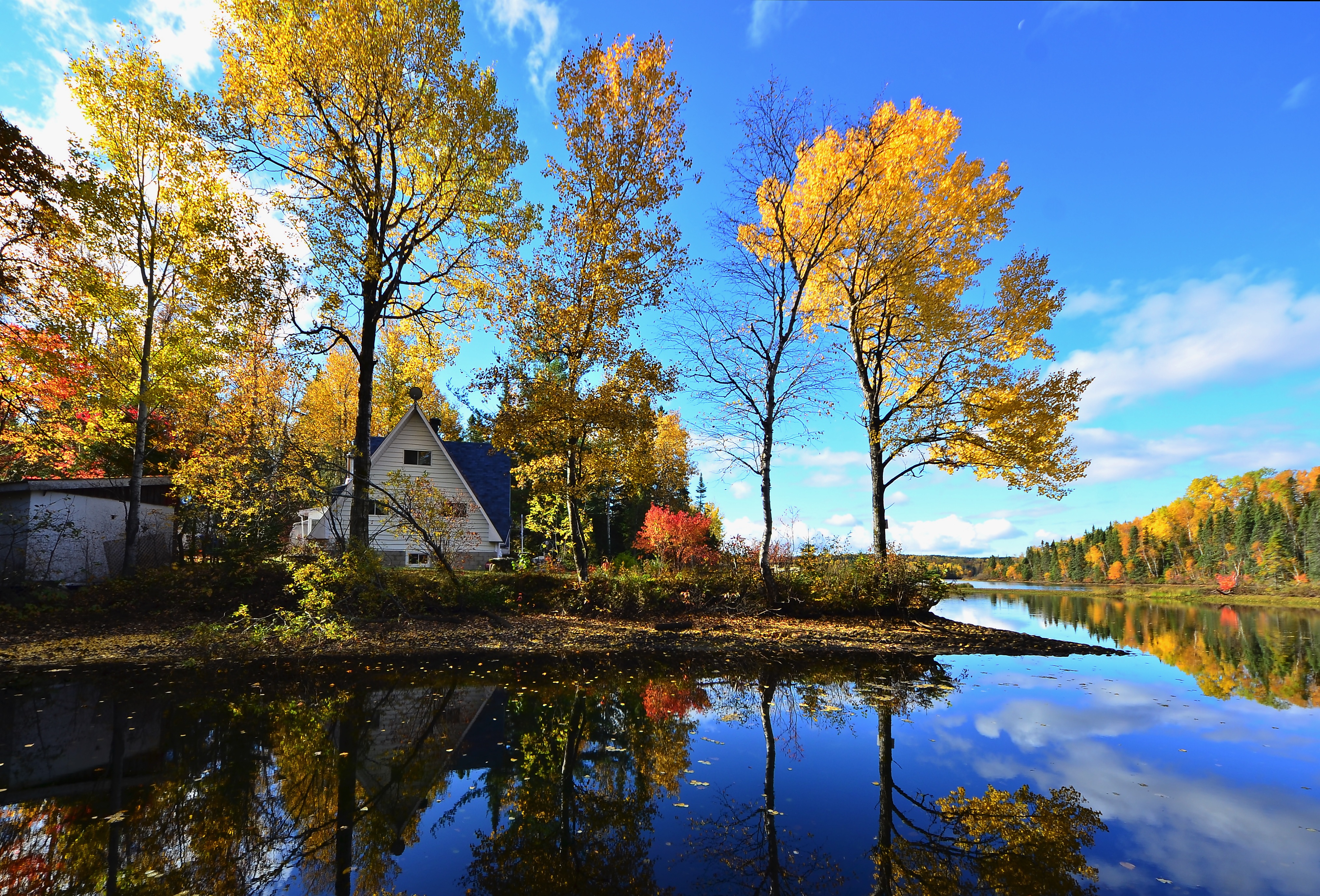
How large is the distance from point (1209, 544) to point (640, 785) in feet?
266

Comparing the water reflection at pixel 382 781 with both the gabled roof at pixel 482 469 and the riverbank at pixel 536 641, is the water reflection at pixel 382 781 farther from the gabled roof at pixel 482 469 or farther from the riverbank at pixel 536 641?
the gabled roof at pixel 482 469

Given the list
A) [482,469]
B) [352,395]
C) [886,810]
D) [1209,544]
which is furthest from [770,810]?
[1209,544]

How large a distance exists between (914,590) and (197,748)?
1439cm

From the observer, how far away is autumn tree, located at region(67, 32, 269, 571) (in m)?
14.6

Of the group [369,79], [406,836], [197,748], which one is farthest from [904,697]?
[369,79]

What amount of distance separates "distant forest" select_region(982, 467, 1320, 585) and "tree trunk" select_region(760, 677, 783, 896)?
63668 mm

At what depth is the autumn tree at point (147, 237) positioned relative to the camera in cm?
1456

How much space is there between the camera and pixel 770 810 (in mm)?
4430

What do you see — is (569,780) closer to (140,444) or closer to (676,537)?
(140,444)

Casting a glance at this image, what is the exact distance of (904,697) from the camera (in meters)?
7.94

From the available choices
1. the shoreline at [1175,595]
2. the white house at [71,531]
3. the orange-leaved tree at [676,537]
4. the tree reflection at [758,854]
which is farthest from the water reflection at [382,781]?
the shoreline at [1175,595]

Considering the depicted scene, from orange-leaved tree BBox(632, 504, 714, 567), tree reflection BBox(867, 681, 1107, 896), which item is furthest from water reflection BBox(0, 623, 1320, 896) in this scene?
orange-leaved tree BBox(632, 504, 714, 567)

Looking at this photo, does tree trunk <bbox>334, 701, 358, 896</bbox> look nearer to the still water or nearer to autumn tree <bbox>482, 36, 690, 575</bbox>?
the still water

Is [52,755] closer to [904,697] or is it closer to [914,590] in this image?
[904,697]
